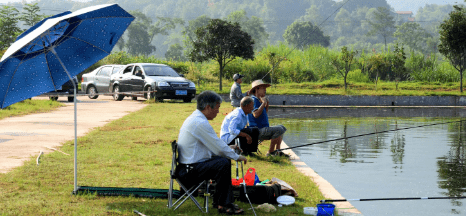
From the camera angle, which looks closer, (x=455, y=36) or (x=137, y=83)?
(x=137, y=83)

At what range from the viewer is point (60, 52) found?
247 inches

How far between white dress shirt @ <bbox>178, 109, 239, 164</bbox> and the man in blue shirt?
2132 mm

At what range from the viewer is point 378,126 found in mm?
15617

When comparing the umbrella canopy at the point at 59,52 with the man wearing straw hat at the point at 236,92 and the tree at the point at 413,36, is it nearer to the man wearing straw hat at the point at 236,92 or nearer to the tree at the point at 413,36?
the man wearing straw hat at the point at 236,92

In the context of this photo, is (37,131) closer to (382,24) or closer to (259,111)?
(259,111)

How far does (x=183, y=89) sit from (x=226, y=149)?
1737 cm

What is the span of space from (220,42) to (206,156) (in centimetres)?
2297

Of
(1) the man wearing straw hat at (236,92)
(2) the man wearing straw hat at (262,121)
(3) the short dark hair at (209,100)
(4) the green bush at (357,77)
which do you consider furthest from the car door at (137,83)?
(3) the short dark hair at (209,100)

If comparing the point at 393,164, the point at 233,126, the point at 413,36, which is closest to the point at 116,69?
the point at 393,164

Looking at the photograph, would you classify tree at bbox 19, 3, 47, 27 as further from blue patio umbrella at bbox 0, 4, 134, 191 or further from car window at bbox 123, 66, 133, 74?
blue patio umbrella at bbox 0, 4, 134, 191

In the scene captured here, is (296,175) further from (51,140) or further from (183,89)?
(183,89)

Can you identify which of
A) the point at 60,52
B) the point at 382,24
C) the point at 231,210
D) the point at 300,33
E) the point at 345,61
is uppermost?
the point at 382,24

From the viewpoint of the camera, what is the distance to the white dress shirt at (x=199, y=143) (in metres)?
5.15

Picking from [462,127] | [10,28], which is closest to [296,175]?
[462,127]
